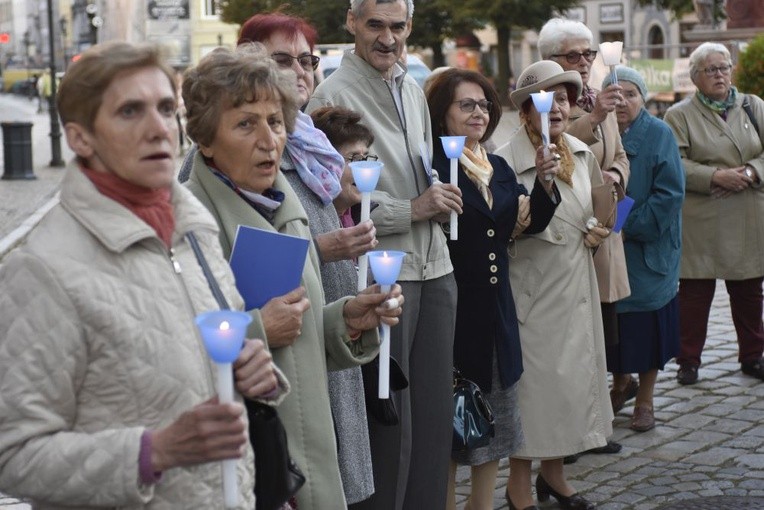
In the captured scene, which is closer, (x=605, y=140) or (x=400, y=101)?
(x=400, y=101)

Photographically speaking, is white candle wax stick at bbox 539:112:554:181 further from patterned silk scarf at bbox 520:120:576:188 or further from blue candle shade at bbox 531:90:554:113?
patterned silk scarf at bbox 520:120:576:188

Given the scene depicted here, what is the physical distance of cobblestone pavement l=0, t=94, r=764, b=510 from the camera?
6.36m

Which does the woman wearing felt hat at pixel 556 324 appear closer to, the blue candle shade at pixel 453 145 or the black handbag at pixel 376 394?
the blue candle shade at pixel 453 145

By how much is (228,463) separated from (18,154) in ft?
80.3

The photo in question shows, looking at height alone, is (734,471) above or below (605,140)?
below

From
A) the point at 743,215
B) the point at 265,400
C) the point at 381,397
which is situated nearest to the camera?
the point at 265,400

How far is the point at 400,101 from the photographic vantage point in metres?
5.32

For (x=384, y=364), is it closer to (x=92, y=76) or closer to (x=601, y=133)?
(x=92, y=76)

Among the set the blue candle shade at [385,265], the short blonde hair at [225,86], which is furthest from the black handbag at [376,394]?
the short blonde hair at [225,86]

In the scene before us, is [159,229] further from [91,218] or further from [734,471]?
[734,471]

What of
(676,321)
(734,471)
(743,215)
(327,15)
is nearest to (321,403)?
(734,471)

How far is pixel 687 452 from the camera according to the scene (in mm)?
7090

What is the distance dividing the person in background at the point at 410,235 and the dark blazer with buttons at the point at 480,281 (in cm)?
32

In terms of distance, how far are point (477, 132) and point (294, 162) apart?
1.48 meters
